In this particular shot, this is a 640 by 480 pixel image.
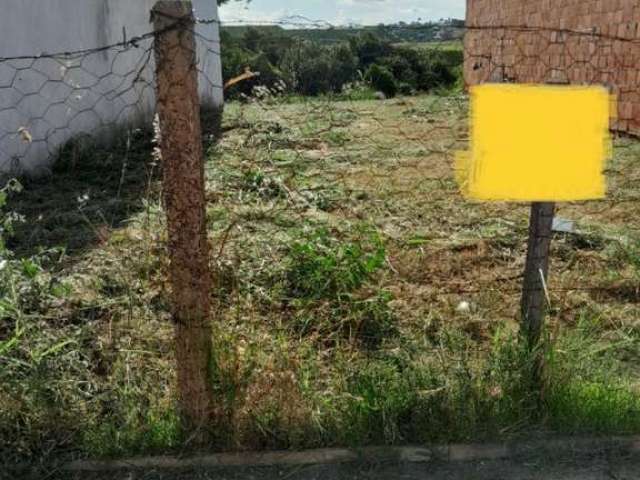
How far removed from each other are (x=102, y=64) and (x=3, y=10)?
2.25m

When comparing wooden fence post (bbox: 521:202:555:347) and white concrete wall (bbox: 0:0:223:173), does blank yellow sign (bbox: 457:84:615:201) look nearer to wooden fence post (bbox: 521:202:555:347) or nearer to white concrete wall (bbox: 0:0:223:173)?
wooden fence post (bbox: 521:202:555:347)

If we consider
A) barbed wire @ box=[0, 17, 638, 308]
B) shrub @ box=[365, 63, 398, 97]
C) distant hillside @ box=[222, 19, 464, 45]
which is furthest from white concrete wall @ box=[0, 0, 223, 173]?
shrub @ box=[365, 63, 398, 97]

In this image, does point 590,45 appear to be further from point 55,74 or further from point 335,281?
point 335,281

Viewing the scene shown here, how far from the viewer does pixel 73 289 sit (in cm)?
353

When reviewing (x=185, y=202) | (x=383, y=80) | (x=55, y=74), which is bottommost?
(x=185, y=202)

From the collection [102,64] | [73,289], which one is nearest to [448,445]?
[73,289]

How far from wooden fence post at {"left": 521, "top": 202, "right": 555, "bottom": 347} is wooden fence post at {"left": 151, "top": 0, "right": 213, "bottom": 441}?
3.76 ft

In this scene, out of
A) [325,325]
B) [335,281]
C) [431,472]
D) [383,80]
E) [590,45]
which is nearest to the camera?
[431,472]

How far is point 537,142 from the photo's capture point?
239 cm

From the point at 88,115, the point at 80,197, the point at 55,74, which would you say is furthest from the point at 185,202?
the point at 88,115

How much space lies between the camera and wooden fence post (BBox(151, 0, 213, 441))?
2182 millimetres

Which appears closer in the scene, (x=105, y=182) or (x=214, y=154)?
(x=105, y=182)

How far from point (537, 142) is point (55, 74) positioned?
17.9ft

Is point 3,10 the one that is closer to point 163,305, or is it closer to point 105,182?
point 105,182
